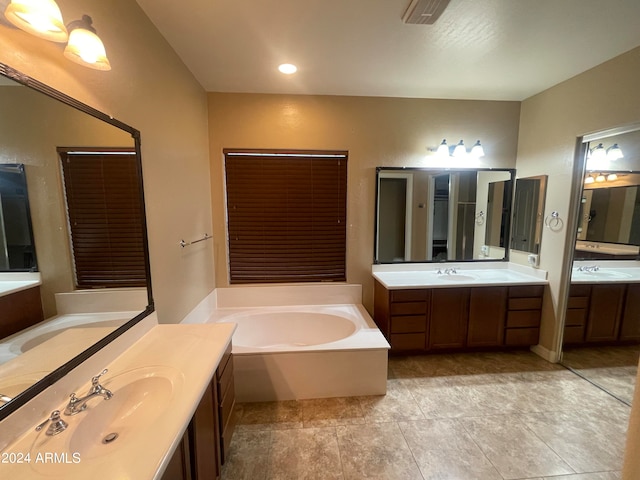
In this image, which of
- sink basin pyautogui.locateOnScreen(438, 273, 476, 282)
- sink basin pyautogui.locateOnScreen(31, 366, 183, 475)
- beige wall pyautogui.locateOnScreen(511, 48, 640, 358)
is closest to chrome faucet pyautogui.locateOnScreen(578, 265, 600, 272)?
beige wall pyautogui.locateOnScreen(511, 48, 640, 358)

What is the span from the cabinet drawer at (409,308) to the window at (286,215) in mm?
670

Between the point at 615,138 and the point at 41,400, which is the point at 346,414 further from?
the point at 615,138

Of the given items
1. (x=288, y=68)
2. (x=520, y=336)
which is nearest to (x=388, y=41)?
(x=288, y=68)

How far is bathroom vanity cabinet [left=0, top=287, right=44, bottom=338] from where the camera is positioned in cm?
83

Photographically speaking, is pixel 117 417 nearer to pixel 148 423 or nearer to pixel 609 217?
pixel 148 423

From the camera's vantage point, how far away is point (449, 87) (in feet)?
8.35

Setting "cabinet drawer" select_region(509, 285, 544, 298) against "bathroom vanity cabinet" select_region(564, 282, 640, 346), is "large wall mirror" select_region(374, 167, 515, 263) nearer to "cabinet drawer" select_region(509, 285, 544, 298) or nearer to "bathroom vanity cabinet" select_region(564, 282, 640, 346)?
"cabinet drawer" select_region(509, 285, 544, 298)

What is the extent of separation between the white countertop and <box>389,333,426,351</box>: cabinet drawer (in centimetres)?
50

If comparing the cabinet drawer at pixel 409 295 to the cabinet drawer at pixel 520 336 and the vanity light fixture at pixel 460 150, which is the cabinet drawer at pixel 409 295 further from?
the vanity light fixture at pixel 460 150

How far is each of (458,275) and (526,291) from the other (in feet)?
2.02

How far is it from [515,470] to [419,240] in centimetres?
197

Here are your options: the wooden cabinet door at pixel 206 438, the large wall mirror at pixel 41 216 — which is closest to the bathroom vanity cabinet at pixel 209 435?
the wooden cabinet door at pixel 206 438

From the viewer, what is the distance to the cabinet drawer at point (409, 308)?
254cm

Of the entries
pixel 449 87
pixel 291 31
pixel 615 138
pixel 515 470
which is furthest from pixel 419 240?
pixel 291 31
